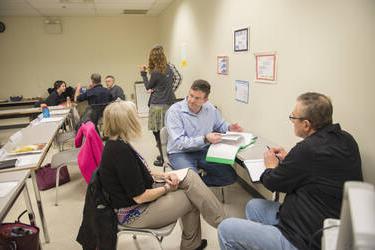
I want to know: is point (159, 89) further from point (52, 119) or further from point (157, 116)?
point (52, 119)

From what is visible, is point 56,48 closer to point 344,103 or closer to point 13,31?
point 13,31

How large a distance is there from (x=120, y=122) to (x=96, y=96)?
123 inches

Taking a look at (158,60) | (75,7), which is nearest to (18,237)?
(158,60)

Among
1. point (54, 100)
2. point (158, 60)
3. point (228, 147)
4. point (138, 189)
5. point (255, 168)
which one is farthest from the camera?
point (54, 100)

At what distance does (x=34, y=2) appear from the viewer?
5.07 metres

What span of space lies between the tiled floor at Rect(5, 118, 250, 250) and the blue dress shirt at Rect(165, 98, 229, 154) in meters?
0.32

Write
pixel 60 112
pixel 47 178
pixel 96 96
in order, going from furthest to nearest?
pixel 96 96, pixel 60 112, pixel 47 178

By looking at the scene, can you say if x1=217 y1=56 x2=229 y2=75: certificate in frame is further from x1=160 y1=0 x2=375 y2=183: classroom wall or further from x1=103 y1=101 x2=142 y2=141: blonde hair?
x1=103 y1=101 x2=142 y2=141: blonde hair

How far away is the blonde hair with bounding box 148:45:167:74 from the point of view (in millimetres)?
3509

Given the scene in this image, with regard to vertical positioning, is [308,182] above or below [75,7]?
below

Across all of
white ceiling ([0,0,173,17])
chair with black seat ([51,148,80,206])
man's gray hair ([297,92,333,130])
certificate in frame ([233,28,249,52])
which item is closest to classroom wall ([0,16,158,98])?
white ceiling ([0,0,173,17])

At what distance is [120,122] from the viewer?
1533 mm

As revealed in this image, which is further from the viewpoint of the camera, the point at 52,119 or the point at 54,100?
the point at 54,100

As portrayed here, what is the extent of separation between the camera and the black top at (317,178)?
122 centimetres
